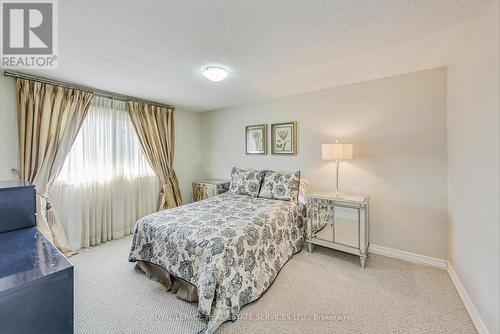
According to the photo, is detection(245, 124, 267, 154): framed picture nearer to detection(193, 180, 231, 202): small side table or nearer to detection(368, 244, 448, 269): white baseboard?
detection(193, 180, 231, 202): small side table

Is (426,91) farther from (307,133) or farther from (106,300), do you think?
(106,300)

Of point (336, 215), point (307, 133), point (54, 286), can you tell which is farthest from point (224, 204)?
point (54, 286)

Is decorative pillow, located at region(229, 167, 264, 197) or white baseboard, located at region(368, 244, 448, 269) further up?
decorative pillow, located at region(229, 167, 264, 197)

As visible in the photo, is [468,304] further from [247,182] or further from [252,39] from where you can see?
[252,39]

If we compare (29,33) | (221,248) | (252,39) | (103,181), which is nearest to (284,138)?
(252,39)

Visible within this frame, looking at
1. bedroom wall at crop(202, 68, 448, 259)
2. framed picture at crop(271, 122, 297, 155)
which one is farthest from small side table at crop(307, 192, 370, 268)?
framed picture at crop(271, 122, 297, 155)

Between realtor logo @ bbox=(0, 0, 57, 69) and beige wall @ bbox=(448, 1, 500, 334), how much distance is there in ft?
9.80

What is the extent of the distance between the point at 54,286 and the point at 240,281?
1306mm

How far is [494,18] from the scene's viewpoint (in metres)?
1.41

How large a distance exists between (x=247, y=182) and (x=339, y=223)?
4.86 feet

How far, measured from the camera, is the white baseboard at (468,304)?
5.04 feet

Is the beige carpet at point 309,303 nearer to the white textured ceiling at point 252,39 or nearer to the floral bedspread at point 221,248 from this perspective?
the floral bedspread at point 221,248

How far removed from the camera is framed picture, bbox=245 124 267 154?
378 centimetres

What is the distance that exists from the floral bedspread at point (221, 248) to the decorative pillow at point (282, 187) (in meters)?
0.29
